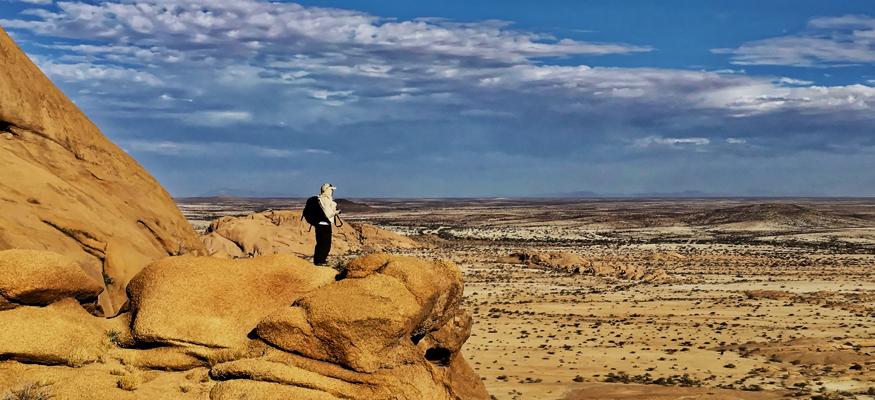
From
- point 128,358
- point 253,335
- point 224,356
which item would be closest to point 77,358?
point 128,358

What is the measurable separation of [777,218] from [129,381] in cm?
11946

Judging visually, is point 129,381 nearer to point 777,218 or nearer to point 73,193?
point 73,193

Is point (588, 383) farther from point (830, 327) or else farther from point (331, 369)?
point (830, 327)

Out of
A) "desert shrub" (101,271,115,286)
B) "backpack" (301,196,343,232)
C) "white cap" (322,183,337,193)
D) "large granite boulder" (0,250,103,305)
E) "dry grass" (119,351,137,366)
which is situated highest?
"white cap" (322,183,337,193)

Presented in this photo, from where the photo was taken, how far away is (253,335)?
939cm

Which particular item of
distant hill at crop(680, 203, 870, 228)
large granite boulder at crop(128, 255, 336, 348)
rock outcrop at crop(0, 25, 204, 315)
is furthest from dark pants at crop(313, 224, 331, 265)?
distant hill at crop(680, 203, 870, 228)

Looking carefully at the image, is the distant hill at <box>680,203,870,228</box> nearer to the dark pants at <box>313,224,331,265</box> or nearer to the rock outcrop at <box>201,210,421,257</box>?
the rock outcrop at <box>201,210,421,257</box>

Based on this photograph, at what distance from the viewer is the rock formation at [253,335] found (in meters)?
8.23

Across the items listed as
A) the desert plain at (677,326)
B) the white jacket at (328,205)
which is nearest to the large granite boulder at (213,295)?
the white jacket at (328,205)

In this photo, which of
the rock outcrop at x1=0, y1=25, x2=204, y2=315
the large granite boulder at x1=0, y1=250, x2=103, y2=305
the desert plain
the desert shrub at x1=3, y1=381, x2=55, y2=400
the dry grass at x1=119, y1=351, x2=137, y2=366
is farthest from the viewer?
the desert plain

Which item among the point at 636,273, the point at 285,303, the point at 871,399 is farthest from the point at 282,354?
the point at 636,273

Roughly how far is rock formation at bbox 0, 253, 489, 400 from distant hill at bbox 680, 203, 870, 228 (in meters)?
108

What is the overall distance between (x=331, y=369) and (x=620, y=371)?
1326 cm

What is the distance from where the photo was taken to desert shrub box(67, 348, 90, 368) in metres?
8.42
